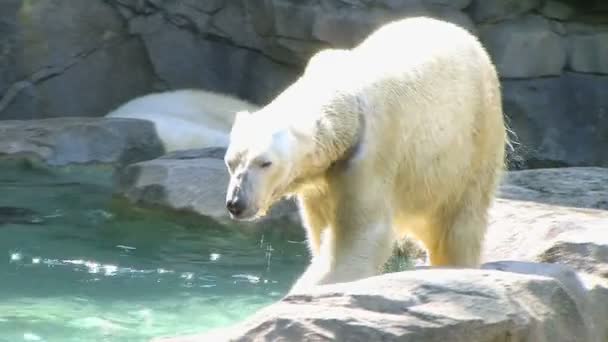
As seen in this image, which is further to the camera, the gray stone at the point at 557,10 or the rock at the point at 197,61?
the rock at the point at 197,61

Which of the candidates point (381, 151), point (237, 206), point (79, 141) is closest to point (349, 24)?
point (79, 141)

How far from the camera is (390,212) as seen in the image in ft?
13.5

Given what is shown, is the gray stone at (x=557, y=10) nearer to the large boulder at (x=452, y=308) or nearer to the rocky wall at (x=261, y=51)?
the rocky wall at (x=261, y=51)

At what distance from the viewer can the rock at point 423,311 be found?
2875mm

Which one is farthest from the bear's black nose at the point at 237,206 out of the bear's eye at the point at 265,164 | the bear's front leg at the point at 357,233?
the bear's front leg at the point at 357,233

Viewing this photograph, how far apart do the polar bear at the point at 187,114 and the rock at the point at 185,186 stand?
3.86 feet

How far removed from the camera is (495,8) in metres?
9.22

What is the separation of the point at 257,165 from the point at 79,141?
17.6ft

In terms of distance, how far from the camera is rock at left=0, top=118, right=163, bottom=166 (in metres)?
8.66

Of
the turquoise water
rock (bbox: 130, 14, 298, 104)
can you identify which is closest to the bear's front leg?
the turquoise water

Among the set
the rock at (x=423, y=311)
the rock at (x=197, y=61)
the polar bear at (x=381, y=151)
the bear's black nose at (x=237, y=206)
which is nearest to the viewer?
the rock at (x=423, y=311)

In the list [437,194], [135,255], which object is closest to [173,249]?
[135,255]

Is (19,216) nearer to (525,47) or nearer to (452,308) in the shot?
(525,47)

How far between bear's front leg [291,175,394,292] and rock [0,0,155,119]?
6621 millimetres
